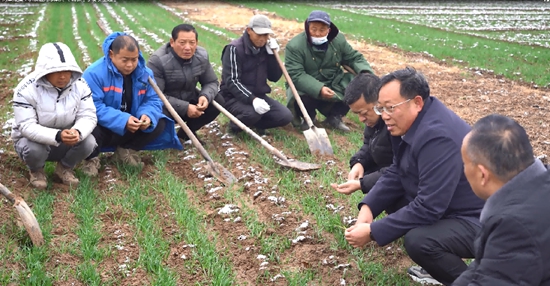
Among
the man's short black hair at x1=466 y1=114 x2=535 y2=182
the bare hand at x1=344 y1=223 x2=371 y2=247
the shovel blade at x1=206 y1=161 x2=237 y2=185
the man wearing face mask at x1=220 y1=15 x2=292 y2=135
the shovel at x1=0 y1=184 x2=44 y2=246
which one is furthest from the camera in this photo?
the man wearing face mask at x1=220 y1=15 x2=292 y2=135

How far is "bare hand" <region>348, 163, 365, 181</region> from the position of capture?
4.98 metres

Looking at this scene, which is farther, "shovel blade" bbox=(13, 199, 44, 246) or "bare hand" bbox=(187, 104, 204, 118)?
"bare hand" bbox=(187, 104, 204, 118)

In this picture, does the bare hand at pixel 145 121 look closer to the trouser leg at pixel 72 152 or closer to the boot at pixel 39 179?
the trouser leg at pixel 72 152

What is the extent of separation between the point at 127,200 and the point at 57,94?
1250 millimetres

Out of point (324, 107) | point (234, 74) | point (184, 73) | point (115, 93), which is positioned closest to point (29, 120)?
point (115, 93)

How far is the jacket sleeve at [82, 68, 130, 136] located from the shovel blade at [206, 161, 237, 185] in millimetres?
1059

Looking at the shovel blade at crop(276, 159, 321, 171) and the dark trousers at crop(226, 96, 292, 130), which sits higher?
the dark trousers at crop(226, 96, 292, 130)

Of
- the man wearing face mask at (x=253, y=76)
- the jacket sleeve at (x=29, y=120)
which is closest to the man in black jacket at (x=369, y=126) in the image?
the man wearing face mask at (x=253, y=76)

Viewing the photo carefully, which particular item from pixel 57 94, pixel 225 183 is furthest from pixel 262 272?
pixel 57 94

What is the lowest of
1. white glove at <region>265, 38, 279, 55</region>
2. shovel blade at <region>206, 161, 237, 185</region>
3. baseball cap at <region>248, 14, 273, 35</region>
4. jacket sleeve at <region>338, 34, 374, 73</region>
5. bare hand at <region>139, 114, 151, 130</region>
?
shovel blade at <region>206, 161, 237, 185</region>

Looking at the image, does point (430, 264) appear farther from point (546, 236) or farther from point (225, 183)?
point (225, 183)

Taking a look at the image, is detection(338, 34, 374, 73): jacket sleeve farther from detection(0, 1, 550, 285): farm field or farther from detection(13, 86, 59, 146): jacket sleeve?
detection(13, 86, 59, 146): jacket sleeve

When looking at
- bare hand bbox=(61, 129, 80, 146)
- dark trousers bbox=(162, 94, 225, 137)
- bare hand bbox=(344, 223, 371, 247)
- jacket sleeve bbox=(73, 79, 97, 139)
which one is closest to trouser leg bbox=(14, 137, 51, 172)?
bare hand bbox=(61, 129, 80, 146)

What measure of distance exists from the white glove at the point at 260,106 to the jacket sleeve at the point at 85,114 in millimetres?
2236
